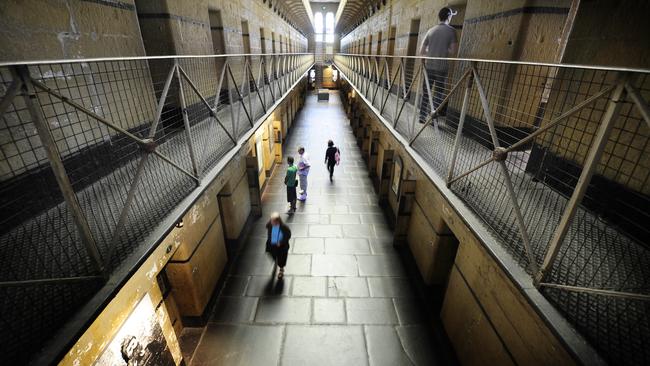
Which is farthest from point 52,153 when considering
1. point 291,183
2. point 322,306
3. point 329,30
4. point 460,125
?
point 329,30

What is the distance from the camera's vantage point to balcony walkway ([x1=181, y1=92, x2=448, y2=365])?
363 centimetres

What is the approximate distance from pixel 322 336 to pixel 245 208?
317 centimetres

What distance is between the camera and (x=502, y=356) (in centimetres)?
236

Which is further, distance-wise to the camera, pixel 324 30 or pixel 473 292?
pixel 324 30

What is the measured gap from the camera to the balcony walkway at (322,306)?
3.63 metres

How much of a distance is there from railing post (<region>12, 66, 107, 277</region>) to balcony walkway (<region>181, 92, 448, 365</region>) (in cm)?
268

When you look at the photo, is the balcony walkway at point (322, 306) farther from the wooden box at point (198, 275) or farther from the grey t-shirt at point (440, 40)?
the grey t-shirt at point (440, 40)

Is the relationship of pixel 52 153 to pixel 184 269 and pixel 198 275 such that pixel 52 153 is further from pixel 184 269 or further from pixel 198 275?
pixel 198 275

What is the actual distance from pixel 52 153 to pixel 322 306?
12.3ft

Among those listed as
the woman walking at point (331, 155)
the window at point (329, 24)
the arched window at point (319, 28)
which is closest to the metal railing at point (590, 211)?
the woman walking at point (331, 155)

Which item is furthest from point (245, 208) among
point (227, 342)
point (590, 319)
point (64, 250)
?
point (590, 319)

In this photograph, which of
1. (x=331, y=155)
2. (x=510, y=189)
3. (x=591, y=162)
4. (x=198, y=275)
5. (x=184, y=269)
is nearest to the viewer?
(x=591, y=162)

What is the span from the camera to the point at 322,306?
426 centimetres

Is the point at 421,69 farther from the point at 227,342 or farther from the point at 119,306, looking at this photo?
the point at 227,342
